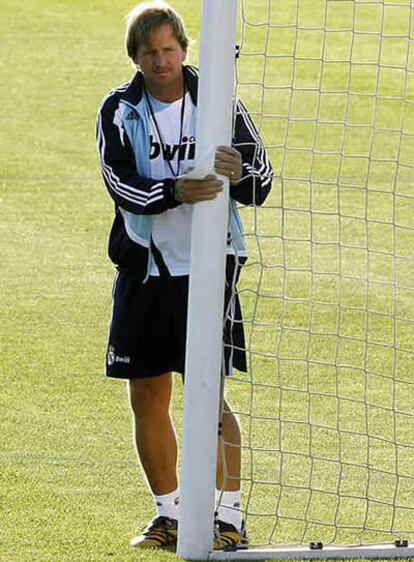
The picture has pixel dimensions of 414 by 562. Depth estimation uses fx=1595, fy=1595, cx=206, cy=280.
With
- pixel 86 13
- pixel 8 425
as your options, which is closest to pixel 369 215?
pixel 8 425

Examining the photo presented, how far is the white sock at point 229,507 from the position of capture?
18.1 ft

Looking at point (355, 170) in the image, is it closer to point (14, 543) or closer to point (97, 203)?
point (97, 203)

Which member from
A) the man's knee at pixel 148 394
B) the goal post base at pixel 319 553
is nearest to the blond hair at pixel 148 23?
the man's knee at pixel 148 394

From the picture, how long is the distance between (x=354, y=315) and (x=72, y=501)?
343 cm

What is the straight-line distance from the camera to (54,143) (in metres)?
14.5

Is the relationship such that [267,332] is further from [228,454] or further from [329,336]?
[228,454]

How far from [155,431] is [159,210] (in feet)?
2.80

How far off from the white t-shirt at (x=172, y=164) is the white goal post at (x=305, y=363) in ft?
0.58

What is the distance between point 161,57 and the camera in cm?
537

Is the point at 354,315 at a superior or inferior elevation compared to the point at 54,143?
inferior

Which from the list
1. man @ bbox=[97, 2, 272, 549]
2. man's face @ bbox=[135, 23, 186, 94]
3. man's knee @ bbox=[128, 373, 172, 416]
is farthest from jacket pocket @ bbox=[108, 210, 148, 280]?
man's face @ bbox=[135, 23, 186, 94]

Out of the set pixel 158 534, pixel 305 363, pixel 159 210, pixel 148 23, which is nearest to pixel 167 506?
pixel 158 534

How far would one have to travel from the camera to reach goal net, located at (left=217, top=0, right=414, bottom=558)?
5.98m

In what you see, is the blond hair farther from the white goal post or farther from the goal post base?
the goal post base
